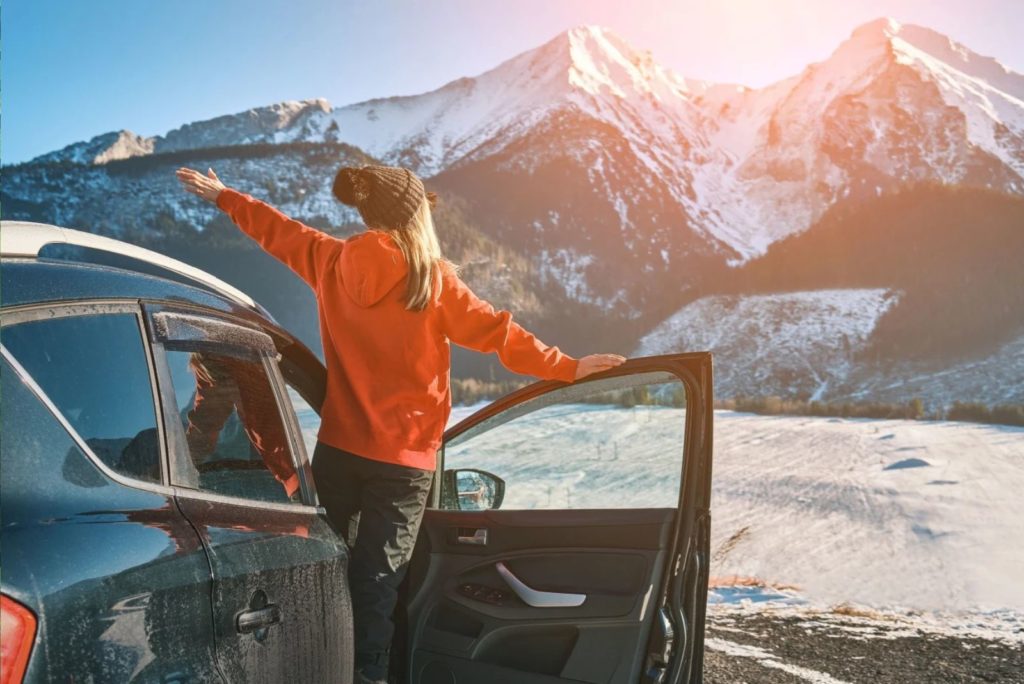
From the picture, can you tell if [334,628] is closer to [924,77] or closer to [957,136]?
[957,136]

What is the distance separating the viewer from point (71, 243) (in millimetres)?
1510

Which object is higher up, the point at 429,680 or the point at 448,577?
the point at 448,577

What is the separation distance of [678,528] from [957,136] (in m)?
107

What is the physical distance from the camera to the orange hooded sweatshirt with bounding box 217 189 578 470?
199cm

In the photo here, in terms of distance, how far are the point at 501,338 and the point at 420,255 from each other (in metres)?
0.31

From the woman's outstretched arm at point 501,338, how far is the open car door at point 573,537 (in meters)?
0.07

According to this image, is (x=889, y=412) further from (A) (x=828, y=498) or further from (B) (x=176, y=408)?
(B) (x=176, y=408)

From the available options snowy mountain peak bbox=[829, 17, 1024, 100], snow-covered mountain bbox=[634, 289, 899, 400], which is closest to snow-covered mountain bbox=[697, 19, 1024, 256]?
snowy mountain peak bbox=[829, 17, 1024, 100]

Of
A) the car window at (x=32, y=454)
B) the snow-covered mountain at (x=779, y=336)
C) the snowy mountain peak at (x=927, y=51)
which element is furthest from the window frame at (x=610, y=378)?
the snowy mountain peak at (x=927, y=51)

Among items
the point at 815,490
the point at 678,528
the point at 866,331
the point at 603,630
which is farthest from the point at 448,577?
the point at 866,331

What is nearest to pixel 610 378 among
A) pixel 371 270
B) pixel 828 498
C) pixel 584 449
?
pixel 584 449

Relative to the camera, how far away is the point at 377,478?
199 cm

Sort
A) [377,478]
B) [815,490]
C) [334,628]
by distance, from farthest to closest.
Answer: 1. [815,490]
2. [377,478]
3. [334,628]

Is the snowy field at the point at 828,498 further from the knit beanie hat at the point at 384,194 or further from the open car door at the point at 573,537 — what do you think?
the knit beanie hat at the point at 384,194
